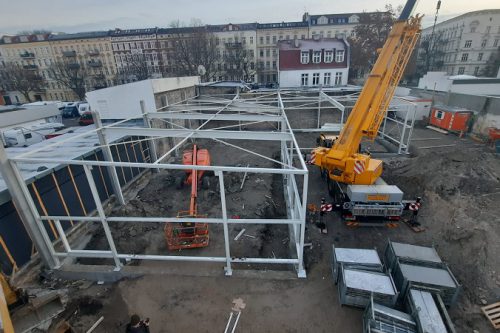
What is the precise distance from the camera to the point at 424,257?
19.9 ft

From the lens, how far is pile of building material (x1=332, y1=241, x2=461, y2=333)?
4777 mm

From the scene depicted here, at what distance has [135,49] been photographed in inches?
1950

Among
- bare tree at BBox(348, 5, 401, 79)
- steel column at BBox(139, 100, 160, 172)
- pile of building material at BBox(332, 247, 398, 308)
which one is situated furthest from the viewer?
bare tree at BBox(348, 5, 401, 79)

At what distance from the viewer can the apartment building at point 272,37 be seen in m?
47.4

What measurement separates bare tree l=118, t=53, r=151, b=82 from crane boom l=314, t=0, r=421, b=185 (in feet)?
143

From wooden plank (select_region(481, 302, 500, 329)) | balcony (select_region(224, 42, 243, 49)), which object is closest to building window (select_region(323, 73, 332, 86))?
balcony (select_region(224, 42, 243, 49))

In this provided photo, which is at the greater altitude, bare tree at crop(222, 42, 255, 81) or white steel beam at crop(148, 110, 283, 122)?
bare tree at crop(222, 42, 255, 81)

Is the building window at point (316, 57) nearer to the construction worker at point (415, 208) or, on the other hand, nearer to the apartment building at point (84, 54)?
the construction worker at point (415, 208)

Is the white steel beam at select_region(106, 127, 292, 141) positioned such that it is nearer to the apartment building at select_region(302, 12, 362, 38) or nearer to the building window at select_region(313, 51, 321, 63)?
the building window at select_region(313, 51, 321, 63)

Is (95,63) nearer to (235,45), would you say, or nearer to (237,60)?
(235,45)

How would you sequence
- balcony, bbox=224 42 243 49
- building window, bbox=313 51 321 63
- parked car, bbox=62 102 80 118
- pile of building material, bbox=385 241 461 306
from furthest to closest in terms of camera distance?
balcony, bbox=224 42 243 49
parked car, bbox=62 102 80 118
building window, bbox=313 51 321 63
pile of building material, bbox=385 241 461 306

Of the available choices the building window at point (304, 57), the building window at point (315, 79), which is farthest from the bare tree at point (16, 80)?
the building window at point (315, 79)

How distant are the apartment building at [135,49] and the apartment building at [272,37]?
20138 mm

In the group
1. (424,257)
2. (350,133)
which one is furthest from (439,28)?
(424,257)
